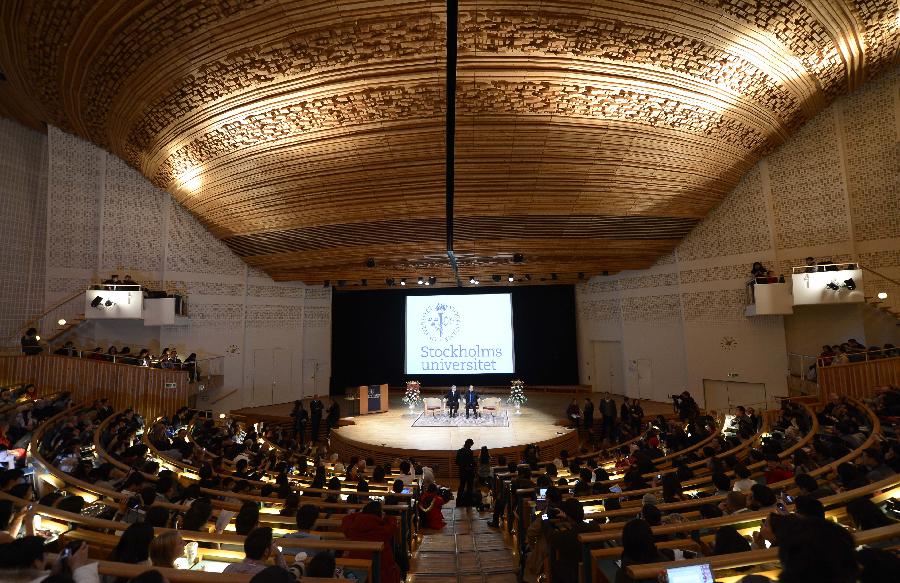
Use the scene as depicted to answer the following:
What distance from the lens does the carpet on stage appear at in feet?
44.2

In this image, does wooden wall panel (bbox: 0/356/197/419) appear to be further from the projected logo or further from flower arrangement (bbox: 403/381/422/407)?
the projected logo

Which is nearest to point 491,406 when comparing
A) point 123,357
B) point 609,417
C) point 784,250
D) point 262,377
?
point 609,417

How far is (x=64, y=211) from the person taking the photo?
44.3 feet

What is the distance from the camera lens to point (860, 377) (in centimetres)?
1004

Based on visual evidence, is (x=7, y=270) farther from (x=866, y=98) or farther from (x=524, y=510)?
(x=866, y=98)

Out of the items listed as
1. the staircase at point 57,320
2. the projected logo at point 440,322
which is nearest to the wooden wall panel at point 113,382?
the staircase at point 57,320

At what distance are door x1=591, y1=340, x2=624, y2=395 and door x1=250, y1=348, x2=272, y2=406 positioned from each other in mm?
12951

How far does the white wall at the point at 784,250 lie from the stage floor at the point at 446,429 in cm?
250

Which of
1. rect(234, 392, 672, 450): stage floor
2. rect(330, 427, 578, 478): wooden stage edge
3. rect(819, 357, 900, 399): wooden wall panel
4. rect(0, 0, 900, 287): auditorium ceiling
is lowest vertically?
rect(330, 427, 578, 478): wooden stage edge

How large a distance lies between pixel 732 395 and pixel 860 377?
12.8ft

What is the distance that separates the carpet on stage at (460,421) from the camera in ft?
44.2

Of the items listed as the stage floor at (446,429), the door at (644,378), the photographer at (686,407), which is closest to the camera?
the stage floor at (446,429)

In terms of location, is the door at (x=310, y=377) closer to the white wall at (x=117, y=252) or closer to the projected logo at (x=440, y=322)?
the white wall at (x=117, y=252)

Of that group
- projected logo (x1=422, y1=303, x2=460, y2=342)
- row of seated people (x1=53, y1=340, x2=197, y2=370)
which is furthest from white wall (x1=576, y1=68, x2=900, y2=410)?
row of seated people (x1=53, y1=340, x2=197, y2=370)
